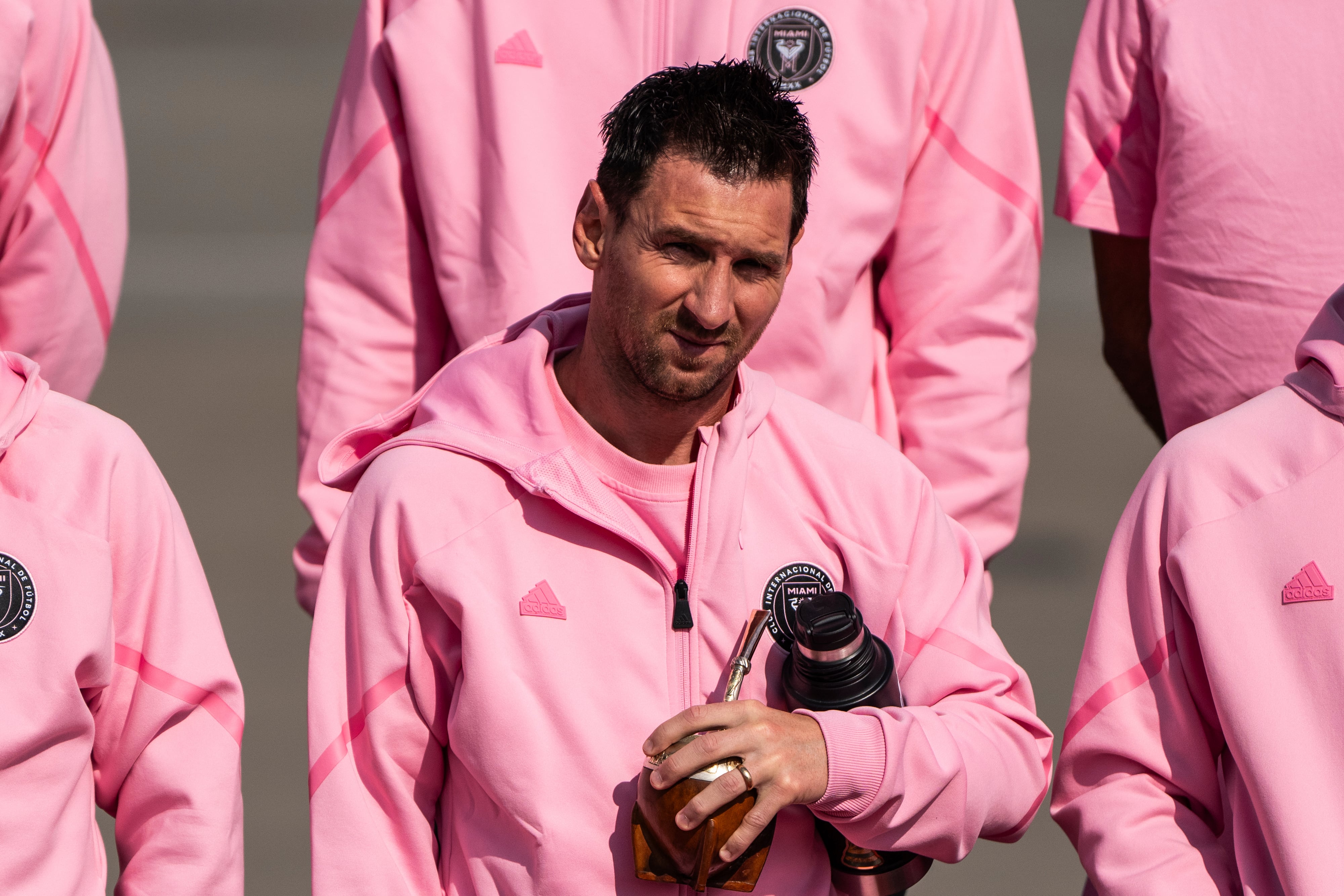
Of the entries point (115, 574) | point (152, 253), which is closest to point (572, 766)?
point (115, 574)

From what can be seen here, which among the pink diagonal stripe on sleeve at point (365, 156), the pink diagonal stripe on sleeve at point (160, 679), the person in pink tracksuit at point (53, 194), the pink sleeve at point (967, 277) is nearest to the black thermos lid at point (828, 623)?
the pink diagonal stripe on sleeve at point (160, 679)

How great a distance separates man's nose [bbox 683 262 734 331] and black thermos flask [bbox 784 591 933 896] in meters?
0.37

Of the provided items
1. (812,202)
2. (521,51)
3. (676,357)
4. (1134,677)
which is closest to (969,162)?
(812,202)

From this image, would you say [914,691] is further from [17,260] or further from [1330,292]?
[17,260]

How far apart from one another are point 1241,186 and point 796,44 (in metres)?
0.74

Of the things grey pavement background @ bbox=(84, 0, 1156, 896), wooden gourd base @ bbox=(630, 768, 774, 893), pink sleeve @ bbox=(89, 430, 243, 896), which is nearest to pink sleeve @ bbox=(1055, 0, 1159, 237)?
wooden gourd base @ bbox=(630, 768, 774, 893)

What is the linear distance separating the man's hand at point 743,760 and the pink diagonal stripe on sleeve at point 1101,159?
133 centimetres

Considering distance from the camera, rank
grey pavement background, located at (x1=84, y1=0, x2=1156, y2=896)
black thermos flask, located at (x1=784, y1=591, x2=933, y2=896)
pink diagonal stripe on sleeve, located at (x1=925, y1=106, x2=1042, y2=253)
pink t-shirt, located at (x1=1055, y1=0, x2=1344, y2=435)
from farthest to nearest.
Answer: grey pavement background, located at (x1=84, y1=0, x2=1156, y2=896), pink diagonal stripe on sleeve, located at (x1=925, y1=106, x2=1042, y2=253), pink t-shirt, located at (x1=1055, y1=0, x2=1344, y2=435), black thermos flask, located at (x1=784, y1=591, x2=933, y2=896)

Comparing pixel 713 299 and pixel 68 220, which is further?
pixel 68 220

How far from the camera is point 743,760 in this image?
2.19 m

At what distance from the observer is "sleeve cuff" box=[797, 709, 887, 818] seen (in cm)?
223

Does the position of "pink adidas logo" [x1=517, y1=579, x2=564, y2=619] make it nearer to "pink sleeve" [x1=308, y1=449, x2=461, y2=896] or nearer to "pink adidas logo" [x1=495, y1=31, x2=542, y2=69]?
"pink sleeve" [x1=308, y1=449, x2=461, y2=896]

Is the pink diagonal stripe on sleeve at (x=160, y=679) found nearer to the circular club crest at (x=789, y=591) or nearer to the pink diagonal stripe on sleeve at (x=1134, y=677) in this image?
the circular club crest at (x=789, y=591)

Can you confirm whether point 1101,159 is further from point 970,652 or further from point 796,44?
point 970,652
